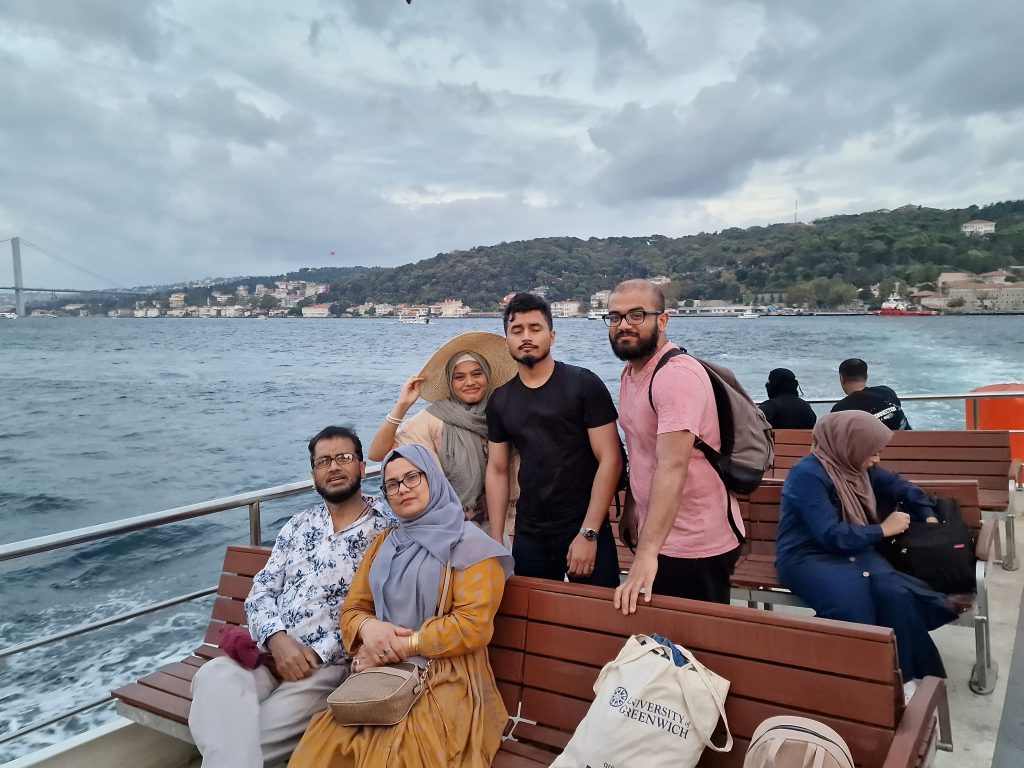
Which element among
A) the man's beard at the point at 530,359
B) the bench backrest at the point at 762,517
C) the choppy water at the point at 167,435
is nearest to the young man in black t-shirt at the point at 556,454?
the man's beard at the point at 530,359

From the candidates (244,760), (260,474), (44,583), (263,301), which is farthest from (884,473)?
(263,301)

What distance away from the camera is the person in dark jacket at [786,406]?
18.5 feet

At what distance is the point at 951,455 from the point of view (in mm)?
4711

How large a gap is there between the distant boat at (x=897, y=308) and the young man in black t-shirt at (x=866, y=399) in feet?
179

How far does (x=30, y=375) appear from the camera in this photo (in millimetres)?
41438

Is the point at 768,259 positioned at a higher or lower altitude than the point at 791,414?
higher

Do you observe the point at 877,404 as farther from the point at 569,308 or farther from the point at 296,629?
the point at 569,308

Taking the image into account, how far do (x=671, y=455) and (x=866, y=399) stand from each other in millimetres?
3525

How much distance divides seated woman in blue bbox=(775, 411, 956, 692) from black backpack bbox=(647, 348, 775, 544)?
2.45ft

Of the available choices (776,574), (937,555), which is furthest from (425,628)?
(937,555)

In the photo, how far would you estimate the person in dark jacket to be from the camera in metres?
5.64

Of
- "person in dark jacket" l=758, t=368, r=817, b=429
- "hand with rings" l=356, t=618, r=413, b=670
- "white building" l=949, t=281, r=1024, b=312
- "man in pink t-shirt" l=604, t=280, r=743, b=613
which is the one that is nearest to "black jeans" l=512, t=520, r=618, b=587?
"man in pink t-shirt" l=604, t=280, r=743, b=613

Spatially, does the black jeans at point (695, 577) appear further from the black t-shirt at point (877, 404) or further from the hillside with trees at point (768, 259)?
the hillside with trees at point (768, 259)

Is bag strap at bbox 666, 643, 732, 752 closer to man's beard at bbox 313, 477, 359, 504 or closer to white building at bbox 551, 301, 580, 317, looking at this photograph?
man's beard at bbox 313, 477, 359, 504
